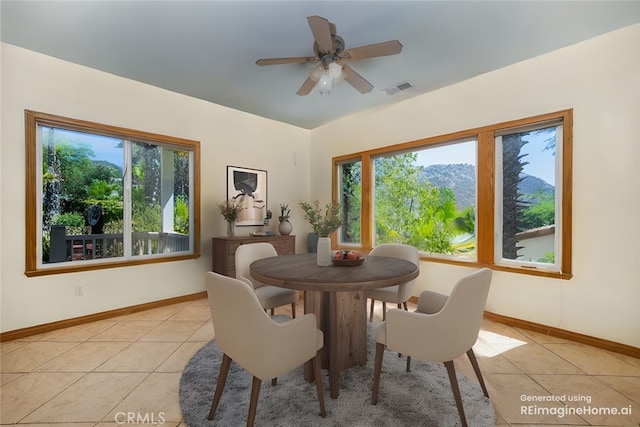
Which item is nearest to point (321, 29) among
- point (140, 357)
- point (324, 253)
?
point (324, 253)

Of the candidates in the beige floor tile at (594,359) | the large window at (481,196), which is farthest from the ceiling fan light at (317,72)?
the beige floor tile at (594,359)

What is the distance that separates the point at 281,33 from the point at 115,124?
7.45 ft

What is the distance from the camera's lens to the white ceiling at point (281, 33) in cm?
211

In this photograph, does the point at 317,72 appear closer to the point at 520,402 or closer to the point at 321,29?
the point at 321,29

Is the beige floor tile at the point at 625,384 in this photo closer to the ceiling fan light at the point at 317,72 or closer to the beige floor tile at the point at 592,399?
the beige floor tile at the point at 592,399

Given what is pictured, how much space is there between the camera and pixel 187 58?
281cm

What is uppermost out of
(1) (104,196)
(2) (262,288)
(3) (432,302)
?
(1) (104,196)

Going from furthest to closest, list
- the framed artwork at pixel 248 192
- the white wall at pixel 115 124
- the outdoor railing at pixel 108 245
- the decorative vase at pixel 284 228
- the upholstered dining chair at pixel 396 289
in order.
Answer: the decorative vase at pixel 284 228, the framed artwork at pixel 248 192, the outdoor railing at pixel 108 245, the white wall at pixel 115 124, the upholstered dining chair at pixel 396 289

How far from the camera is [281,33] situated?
239cm

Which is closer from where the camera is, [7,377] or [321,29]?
[321,29]

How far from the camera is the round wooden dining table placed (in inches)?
62.6

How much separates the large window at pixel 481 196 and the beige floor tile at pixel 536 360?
2.50ft

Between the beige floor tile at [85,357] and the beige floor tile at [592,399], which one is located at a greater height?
the beige floor tile at [592,399]

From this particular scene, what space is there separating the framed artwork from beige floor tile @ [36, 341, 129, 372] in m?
2.14
